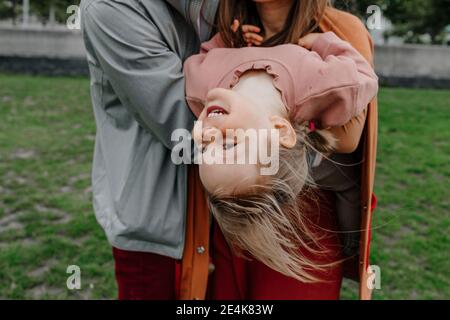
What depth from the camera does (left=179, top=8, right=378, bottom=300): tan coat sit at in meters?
1.53

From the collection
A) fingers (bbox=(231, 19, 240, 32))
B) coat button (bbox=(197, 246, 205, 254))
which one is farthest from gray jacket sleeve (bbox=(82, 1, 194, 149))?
coat button (bbox=(197, 246, 205, 254))

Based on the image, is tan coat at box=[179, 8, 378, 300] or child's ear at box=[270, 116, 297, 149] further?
tan coat at box=[179, 8, 378, 300]

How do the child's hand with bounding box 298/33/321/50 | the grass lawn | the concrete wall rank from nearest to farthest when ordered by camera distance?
the child's hand with bounding box 298/33/321/50, the grass lawn, the concrete wall

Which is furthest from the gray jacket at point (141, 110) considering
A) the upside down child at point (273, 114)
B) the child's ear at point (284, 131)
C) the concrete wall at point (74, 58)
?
the concrete wall at point (74, 58)

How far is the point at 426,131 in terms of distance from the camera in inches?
260

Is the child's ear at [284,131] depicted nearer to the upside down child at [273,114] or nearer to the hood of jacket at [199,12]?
the upside down child at [273,114]

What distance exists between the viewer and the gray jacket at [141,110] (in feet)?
4.83

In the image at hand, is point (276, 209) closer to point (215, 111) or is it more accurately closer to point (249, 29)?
point (215, 111)

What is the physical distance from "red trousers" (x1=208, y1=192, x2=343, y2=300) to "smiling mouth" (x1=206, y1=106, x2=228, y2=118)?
628 mm

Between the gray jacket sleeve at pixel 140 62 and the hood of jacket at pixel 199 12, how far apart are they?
96mm

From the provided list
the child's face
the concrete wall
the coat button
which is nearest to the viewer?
the child's face

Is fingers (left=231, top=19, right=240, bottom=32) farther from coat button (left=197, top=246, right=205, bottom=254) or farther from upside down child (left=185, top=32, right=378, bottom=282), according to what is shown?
coat button (left=197, top=246, right=205, bottom=254)

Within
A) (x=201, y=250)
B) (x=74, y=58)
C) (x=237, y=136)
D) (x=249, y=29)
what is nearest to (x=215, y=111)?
(x=237, y=136)

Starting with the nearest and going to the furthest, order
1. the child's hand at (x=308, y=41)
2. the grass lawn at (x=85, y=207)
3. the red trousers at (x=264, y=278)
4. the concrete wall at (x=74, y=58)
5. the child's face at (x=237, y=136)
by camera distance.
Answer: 1. the child's face at (x=237, y=136)
2. the child's hand at (x=308, y=41)
3. the red trousers at (x=264, y=278)
4. the grass lawn at (x=85, y=207)
5. the concrete wall at (x=74, y=58)
